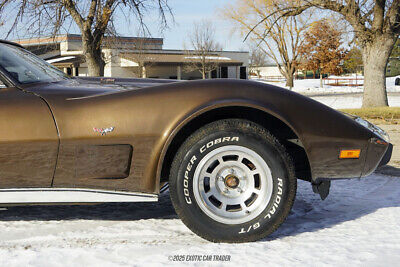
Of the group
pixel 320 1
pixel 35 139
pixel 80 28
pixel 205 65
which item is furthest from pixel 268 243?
pixel 205 65

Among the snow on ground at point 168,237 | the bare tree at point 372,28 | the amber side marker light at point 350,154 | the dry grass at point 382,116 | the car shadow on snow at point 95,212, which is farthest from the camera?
the bare tree at point 372,28

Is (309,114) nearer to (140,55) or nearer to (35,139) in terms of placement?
(35,139)

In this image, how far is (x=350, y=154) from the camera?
295cm

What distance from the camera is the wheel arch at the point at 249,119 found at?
2.95 meters

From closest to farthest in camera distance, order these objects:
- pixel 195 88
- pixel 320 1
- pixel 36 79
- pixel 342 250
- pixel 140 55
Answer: pixel 342 250 < pixel 195 88 < pixel 36 79 < pixel 320 1 < pixel 140 55

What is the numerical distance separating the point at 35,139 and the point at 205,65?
145 feet

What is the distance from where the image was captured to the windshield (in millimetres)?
3100

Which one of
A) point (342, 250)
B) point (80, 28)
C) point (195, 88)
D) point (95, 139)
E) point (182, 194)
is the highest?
point (80, 28)

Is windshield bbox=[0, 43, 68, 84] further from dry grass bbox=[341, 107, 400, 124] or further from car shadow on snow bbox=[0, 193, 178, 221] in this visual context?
dry grass bbox=[341, 107, 400, 124]

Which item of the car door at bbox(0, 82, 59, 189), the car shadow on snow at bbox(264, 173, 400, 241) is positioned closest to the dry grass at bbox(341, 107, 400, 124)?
the car shadow on snow at bbox(264, 173, 400, 241)

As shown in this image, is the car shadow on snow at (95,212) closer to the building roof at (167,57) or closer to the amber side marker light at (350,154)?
the amber side marker light at (350,154)

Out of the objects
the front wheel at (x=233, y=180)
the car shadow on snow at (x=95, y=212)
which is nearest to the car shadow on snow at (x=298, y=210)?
the car shadow on snow at (x=95, y=212)

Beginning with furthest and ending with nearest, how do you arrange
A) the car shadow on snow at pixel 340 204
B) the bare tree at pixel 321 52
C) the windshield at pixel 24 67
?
the bare tree at pixel 321 52 < the car shadow on snow at pixel 340 204 < the windshield at pixel 24 67

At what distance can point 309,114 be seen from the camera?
2908mm
